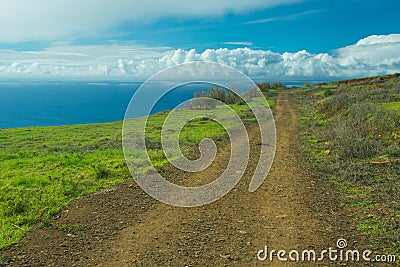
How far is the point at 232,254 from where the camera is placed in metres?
5.27

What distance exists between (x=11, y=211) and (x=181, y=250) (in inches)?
156

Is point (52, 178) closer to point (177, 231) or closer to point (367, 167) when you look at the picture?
point (177, 231)

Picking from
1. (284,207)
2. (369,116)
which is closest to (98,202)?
(284,207)

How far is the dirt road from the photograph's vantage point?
17.2 ft

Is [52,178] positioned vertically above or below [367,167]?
above

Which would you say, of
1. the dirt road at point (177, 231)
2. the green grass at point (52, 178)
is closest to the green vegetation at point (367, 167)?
the dirt road at point (177, 231)

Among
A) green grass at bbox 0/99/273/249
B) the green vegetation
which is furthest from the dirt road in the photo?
the green vegetation

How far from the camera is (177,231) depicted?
614 cm

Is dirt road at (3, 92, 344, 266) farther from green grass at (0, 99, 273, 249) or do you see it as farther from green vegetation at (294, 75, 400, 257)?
green vegetation at (294, 75, 400, 257)

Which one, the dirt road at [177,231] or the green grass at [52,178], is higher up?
the green grass at [52,178]

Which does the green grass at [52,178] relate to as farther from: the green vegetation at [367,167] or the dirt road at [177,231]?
the green vegetation at [367,167]

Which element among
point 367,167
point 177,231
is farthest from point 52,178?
point 367,167

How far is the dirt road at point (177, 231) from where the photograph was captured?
524 centimetres

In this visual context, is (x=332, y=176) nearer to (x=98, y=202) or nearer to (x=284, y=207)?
(x=284, y=207)
